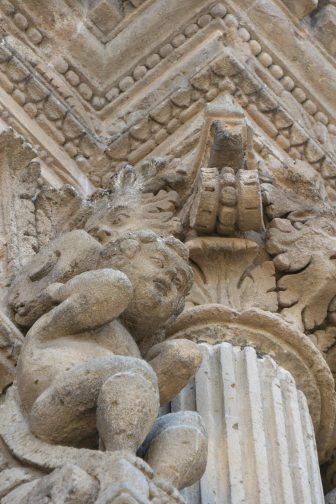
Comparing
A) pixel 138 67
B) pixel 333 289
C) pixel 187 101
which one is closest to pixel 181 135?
pixel 187 101

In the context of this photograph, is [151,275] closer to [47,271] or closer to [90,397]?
[47,271]

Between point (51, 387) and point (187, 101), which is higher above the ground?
point (51, 387)

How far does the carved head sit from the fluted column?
0.86 ft

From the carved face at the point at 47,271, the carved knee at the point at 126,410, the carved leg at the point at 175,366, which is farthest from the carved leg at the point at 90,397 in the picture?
the carved face at the point at 47,271

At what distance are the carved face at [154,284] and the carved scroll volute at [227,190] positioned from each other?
28.3 inches

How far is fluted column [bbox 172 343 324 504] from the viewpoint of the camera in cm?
332

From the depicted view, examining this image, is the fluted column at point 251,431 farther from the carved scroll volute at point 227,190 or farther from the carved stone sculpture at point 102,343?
the carved scroll volute at point 227,190

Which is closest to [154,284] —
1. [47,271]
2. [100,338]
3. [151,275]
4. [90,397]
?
[151,275]

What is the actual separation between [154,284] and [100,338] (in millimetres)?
208

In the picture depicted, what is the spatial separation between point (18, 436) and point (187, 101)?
266 centimetres

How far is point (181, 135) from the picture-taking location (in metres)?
5.25

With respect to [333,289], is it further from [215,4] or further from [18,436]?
[215,4]

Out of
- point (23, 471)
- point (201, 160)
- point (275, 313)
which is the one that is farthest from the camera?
point (201, 160)

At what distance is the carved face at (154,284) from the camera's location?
338 centimetres
